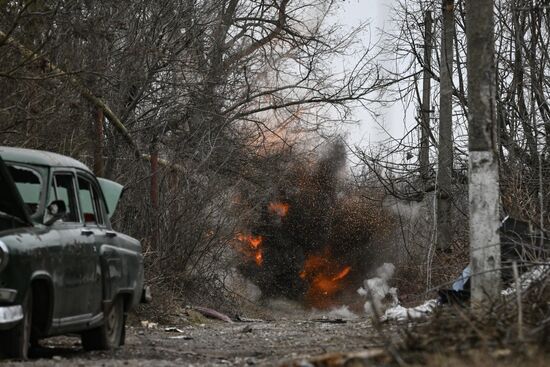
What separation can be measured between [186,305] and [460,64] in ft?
30.0

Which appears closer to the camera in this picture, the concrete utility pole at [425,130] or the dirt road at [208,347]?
the dirt road at [208,347]

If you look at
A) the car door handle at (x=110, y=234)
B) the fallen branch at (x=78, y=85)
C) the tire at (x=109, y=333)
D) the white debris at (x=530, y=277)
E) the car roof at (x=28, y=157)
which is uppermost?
the fallen branch at (x=78, y=85)

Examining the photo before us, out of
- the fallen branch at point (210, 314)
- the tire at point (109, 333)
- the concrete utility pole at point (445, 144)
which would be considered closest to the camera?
the tire at point (109, 333)

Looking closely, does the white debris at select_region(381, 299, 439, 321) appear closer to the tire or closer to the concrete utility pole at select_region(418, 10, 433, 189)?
the tire

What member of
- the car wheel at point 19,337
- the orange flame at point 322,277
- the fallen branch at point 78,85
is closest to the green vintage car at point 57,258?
the car wheel at point 19,337

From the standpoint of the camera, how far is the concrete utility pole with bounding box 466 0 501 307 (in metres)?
12.4

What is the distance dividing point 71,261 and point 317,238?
34.3 meters

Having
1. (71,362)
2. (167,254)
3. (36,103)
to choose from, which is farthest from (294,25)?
(71,362)

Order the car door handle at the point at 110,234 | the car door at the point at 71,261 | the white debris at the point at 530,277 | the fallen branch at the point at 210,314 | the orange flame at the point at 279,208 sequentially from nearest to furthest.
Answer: the white debris at the point at 530,277
the car door at the point at 71,261
the car door handle at the point at 110,234
the fallen branch at the point at 210,314
the orange flame at the point at 279,208

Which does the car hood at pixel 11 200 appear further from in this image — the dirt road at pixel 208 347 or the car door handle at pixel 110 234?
the car door handle at pixel 110 234

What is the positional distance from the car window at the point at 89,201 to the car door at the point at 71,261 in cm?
27

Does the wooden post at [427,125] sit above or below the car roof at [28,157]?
above

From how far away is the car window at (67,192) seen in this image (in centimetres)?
1150

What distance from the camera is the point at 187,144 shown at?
29.2 m
